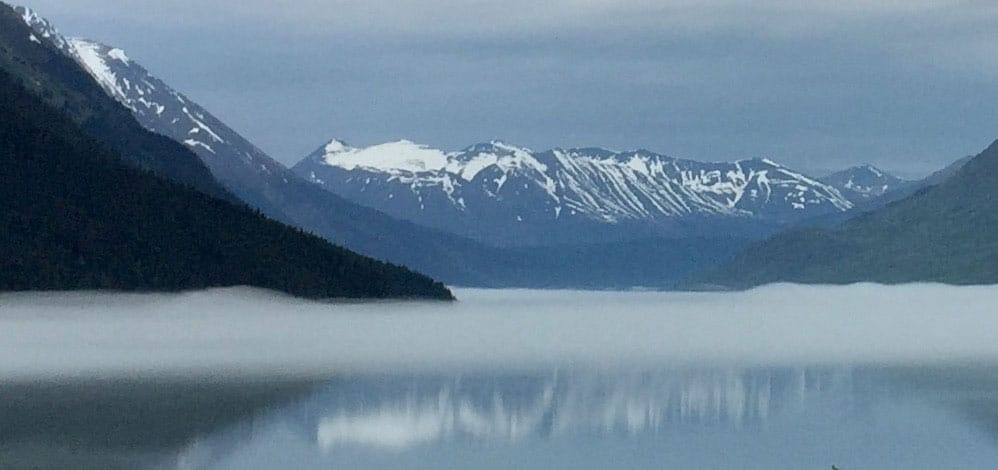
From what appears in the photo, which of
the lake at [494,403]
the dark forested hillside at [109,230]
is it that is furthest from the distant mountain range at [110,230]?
the lake at [494,403]

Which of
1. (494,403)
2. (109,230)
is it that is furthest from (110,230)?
(494,403)

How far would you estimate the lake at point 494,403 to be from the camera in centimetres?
4753

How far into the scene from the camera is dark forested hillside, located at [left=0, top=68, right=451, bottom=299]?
16575cm

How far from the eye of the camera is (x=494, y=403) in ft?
220

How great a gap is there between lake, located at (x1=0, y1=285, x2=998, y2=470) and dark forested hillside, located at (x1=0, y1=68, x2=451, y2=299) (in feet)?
93.6

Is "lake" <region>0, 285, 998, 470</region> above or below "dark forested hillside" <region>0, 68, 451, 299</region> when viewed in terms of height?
below

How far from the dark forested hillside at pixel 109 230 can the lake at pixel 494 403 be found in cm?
2853

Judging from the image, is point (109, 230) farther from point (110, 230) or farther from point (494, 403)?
point (494, 403)

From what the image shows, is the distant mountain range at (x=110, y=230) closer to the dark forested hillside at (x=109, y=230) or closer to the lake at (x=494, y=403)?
the dark forested hillside at (x=109, y=230)

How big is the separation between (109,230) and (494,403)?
116297 millimetres

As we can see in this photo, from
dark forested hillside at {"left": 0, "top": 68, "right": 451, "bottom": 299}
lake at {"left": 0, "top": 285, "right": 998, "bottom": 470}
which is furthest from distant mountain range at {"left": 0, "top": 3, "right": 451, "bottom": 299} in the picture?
lake at {"left": 0, "top": 285, "right": 998, "bottom": 470}

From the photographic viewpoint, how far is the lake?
4753 cm

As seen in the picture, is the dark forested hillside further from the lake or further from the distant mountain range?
the lake

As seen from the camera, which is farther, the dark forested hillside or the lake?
the dark forested hillside
